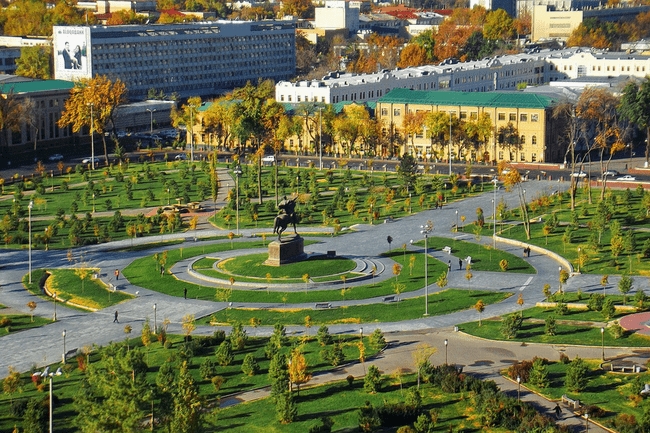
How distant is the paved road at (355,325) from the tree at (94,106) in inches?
1862

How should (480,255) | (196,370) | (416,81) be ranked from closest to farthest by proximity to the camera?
(196,370)
(480,255)
(416,81)

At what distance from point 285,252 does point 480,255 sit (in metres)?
17.1

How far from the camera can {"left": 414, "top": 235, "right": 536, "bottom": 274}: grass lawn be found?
87.6 m

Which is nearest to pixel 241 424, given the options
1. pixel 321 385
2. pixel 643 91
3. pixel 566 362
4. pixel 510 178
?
pixel 321 385

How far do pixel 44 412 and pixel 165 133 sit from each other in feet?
387

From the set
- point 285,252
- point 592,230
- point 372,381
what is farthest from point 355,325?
point 592,230

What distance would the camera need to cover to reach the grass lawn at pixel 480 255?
87.6 m

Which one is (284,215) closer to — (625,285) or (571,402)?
(625,285)

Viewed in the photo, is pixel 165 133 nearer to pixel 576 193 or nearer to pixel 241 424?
pixel 576 193

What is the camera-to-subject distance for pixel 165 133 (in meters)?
170

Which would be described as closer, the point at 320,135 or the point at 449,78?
the point at 320,135

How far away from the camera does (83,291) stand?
82438 millimetres

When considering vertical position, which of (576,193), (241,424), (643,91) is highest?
(643,91)

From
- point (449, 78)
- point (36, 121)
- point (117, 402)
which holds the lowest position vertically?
point (117, 402)
